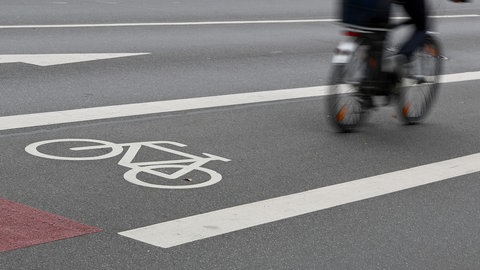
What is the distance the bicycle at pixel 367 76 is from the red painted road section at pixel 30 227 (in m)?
3.26

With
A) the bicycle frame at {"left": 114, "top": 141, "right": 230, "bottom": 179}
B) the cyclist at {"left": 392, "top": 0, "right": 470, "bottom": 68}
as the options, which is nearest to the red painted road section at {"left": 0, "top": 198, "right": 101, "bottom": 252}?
the bicycle frame at {"left": 114, "top": 141, "right": 230, "bottom": 179}

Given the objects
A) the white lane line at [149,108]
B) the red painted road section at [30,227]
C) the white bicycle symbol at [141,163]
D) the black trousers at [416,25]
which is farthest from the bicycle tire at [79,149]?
the black trousers at [416,25]

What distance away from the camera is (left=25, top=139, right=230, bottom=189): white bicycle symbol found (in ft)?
23.4

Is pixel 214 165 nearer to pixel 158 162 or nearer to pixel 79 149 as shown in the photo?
pixel 158 162

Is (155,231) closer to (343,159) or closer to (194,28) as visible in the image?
(343,159)

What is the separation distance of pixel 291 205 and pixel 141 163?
4.29ft

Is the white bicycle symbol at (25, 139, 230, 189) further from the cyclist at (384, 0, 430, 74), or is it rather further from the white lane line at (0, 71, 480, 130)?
the cyclist at (384, 0, 430, 74)

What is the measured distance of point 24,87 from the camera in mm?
10391

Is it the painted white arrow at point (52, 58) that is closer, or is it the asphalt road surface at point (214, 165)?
the asphalt road surface at point (214, 165)

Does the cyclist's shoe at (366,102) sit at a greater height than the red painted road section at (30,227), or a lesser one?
lesser

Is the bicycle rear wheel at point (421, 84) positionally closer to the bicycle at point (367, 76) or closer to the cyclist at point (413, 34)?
the bicycle at point (367, 76)

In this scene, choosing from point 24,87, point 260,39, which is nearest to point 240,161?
point 24,87

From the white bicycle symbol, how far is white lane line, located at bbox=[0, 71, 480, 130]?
2.67 ft

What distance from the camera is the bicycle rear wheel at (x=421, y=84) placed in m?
9.41
